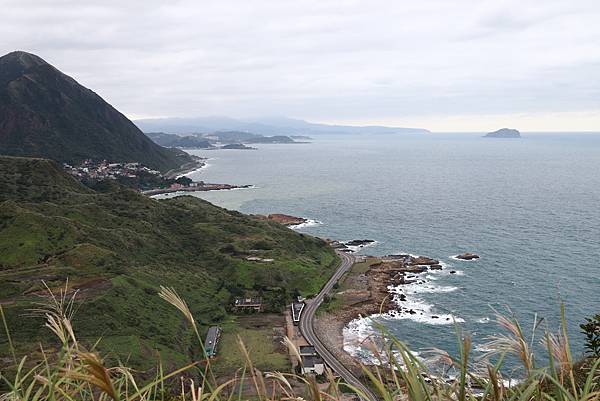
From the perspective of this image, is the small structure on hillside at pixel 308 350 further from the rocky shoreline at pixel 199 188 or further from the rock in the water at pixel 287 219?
the rocky shoreline at pixel 199 188

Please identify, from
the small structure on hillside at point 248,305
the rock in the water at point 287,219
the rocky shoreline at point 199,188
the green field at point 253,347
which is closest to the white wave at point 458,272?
the green field at point 253,347

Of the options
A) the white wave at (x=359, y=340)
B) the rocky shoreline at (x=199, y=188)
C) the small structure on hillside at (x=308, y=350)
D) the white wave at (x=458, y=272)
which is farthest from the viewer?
the rocky shoreline at (x=199, y=188)

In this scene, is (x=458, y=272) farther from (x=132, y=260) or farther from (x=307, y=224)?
(x=132, y=260)

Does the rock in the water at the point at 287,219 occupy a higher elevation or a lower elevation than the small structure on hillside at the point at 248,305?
higher

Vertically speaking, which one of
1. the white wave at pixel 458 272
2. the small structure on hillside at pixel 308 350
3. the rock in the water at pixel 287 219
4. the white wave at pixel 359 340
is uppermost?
the rock in the water at pixel 287 219

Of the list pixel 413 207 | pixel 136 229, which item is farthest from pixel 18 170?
pixel 413 207

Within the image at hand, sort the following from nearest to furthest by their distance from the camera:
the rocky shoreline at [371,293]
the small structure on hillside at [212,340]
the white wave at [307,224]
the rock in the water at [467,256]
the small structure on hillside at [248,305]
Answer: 1. the small structure on hillside at [212,340]
2. the rocky shoreline at [371,293]
3. the small structure on hillside at [248,305]
4. the rock in the water at [467,256]
5. the white wave at [307,224]

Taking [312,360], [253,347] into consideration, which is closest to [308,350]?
[312,360]
